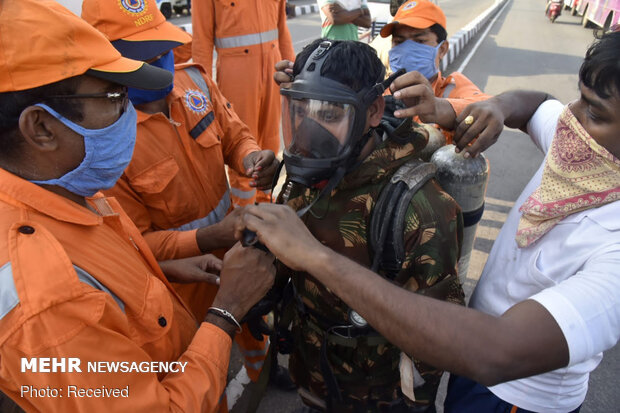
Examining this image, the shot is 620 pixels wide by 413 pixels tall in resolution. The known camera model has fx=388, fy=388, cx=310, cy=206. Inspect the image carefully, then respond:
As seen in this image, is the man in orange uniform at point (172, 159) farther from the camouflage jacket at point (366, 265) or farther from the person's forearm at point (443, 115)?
the person's forearm at point (443, 115)

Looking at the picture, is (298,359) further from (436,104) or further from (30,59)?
(30,59)

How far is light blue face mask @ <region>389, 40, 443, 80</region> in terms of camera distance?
3.23m

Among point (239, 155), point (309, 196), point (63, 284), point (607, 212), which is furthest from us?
point (239, 155)

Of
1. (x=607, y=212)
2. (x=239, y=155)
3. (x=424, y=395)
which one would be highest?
(x=607, y=212)

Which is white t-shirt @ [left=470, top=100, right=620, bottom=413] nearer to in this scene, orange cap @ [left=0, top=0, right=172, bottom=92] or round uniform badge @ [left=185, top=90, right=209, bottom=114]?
orange cap @ [left=0, top=0, right=172, bottom=92]

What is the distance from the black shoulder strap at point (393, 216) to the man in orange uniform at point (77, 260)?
0.49 meters

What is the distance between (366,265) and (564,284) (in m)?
0.73

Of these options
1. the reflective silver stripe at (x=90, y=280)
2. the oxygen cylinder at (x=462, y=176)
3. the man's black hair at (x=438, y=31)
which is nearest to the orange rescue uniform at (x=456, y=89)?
the man's black hair at (x=438, y=31)

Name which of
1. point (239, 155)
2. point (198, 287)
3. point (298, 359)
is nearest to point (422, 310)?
point (298, 359)

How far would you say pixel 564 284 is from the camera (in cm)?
110

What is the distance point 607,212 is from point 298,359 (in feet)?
5.31

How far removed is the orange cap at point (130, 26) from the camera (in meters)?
1.96

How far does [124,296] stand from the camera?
1.30 meters

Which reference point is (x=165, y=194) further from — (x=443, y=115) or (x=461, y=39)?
(x=461, y=39)
